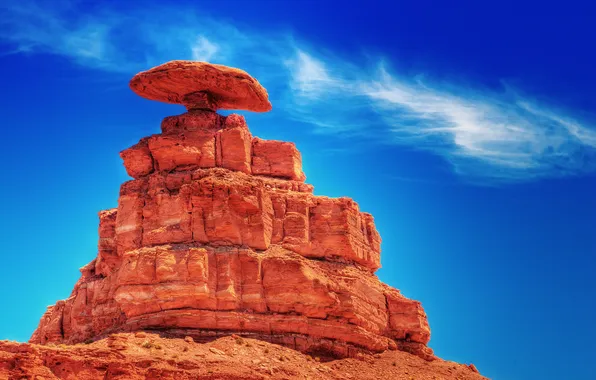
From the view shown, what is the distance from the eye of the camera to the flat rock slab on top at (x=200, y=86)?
60031mm

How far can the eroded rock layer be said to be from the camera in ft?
180

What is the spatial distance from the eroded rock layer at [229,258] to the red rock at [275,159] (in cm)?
6

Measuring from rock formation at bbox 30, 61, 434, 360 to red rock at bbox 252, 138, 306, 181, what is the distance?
6 centimetres

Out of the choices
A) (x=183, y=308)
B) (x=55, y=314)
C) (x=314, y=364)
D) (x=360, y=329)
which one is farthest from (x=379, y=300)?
(x=55, y=314)

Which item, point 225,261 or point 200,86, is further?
point 200,86

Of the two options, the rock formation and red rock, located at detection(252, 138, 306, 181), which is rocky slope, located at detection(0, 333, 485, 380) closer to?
the rock formation

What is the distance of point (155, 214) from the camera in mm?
57375

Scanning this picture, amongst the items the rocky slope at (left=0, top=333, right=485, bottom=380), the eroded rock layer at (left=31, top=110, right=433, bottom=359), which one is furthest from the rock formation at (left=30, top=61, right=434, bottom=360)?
the rocky slope at (left=0, top=333, right=485, bottom=380)

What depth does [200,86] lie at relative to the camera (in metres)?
60.9

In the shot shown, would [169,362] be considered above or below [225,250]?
below

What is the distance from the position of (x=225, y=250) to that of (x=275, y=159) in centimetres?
764

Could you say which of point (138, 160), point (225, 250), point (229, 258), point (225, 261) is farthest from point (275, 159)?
point (225, 261)

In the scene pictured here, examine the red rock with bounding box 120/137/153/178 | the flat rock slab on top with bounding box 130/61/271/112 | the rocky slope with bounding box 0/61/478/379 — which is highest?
Result: the flat rock slab on top with bounding box 130/61/271/112

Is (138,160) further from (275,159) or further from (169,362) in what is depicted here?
(169,362)
